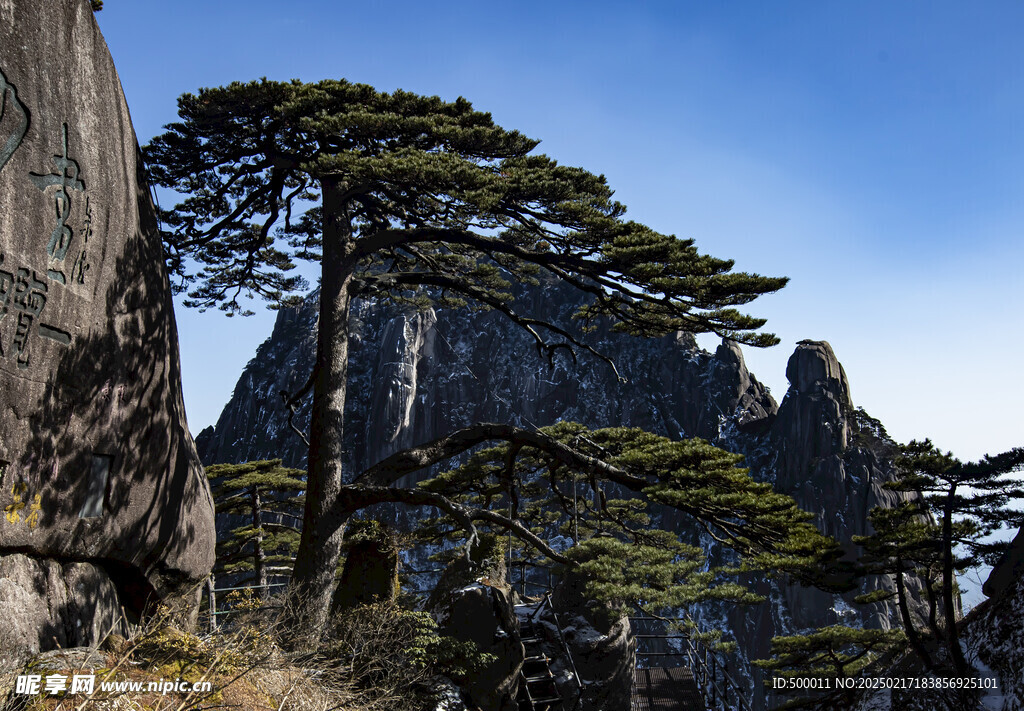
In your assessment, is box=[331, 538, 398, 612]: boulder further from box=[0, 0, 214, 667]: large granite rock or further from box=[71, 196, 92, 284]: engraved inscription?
box=[71, 196, 92, 284]: engraved inscription

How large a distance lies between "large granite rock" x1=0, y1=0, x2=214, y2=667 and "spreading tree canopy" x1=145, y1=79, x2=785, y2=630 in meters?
2.05

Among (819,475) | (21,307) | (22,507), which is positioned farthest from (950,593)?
(819,475)

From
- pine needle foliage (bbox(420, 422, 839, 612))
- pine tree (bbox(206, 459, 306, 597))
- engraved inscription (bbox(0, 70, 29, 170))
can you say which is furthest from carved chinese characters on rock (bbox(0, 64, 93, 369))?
pine tree (bbox(206, 459, 306, 597))

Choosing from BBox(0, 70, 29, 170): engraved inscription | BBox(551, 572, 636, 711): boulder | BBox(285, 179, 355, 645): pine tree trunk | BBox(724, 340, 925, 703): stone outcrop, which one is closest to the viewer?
BBox(0, 70, 29, 170): engraved inscription

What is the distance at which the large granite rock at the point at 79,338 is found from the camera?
20.6 ft

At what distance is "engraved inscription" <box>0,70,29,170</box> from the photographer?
6113mm

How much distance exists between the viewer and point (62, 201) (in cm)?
670

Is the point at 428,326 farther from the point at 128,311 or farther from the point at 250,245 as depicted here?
the point at 128,311

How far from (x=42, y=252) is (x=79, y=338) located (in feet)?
2.96

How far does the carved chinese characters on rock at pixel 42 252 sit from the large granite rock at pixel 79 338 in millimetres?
12

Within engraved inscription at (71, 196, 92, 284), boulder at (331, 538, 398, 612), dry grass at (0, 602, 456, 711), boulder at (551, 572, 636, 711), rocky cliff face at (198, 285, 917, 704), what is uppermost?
rocky cliff face at (198, 285, 917, 704)

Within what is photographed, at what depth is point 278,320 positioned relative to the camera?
79.3 m

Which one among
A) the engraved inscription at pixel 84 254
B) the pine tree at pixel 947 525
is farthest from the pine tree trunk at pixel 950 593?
the engraved inscription at pixel 84 254

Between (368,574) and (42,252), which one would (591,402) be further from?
(42,252)
